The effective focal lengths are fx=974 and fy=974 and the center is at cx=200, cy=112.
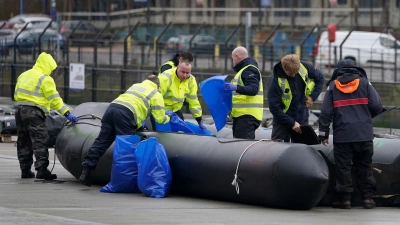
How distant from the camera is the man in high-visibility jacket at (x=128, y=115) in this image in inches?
487

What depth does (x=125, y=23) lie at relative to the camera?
6122cm

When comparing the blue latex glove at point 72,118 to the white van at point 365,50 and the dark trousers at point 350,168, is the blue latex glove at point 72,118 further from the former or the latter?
the white van at point 365,50

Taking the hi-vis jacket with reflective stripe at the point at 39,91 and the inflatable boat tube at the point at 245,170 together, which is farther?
the hi-vis jacket with reflective stripe at the point at 39,91

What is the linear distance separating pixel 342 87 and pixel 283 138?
1261mm

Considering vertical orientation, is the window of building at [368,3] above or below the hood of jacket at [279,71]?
above

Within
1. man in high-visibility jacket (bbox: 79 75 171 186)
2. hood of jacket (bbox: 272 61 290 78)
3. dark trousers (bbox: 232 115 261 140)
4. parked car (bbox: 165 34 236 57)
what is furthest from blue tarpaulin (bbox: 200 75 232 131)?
parked car (bbox: 165 34 236 57)

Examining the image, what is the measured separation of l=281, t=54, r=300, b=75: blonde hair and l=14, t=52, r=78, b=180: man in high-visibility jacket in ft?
10.8

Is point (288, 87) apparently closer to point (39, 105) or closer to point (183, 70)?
point (183, 70)

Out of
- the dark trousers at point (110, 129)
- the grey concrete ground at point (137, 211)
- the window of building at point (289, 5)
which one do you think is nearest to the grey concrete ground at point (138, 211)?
the grey concrete ground at point (137, 211)

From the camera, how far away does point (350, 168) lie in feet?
37.1

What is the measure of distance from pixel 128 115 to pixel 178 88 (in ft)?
4.48

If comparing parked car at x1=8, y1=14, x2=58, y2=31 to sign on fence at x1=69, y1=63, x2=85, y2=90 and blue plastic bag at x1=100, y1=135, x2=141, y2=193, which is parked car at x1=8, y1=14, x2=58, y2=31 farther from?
blue plastic bag at x1=100, y1=135, x2=141, y2=193

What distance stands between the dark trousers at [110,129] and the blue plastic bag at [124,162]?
0.17 m

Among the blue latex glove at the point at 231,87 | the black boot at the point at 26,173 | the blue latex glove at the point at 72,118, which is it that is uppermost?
the blue latex glove at the point at 231,87
